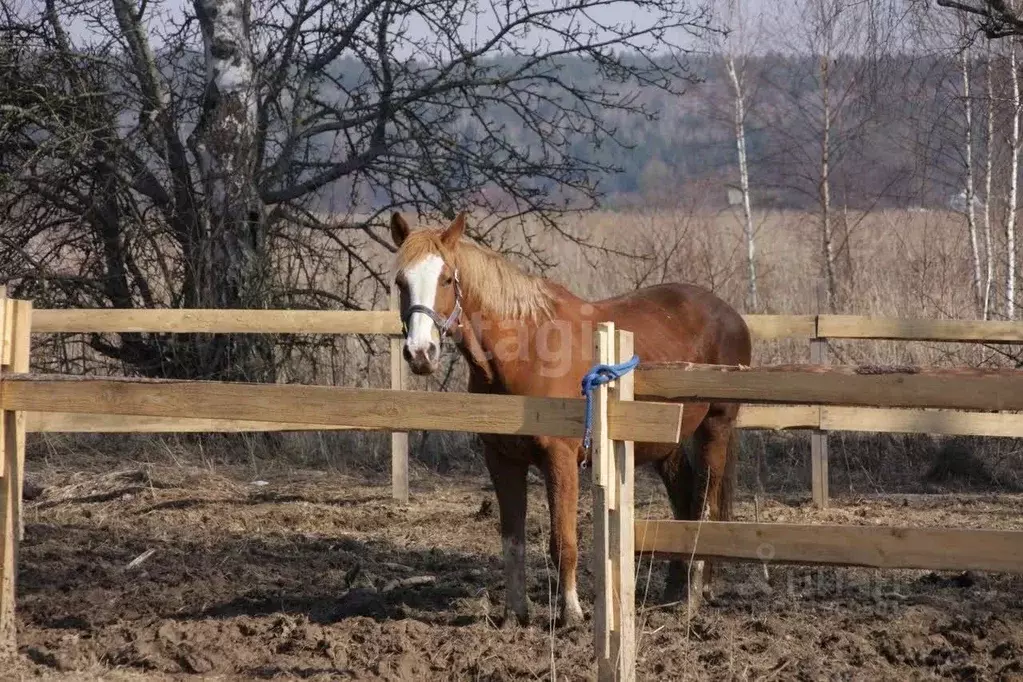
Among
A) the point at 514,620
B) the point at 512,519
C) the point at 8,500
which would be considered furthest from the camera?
the point at 512,519

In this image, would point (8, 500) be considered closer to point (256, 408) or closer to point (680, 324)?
point (256, 408)

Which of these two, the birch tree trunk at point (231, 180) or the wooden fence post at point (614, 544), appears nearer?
the wooden fence post at point (614, 544)

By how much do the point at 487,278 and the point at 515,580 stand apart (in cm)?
139

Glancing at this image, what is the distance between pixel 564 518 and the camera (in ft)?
16.5

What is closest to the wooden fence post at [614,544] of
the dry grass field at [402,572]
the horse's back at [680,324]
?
the dry grass field at [402,572]

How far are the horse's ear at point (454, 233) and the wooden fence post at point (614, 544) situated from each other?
1.50m

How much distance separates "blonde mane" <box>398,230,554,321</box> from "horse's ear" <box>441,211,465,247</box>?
3 centimetres

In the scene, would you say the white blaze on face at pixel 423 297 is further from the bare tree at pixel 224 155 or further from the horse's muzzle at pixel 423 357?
the bare tree at pixel 224 155

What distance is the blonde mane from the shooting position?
4.93 metres

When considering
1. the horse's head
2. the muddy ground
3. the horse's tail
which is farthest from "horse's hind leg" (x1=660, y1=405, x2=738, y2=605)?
the horse's head

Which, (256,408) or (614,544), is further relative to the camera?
(256,408)

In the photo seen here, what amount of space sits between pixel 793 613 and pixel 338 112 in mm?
6959

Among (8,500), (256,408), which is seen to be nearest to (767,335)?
(256,408)

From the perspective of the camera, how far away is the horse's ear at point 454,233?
504 cm
